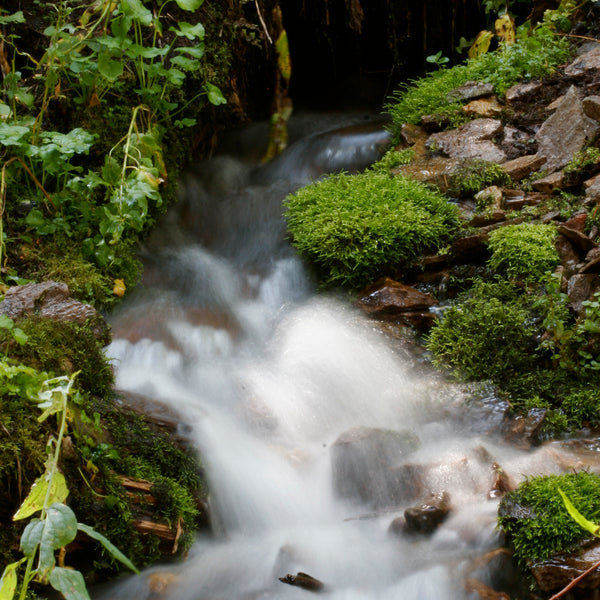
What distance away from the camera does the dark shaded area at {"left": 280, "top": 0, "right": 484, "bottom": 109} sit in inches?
315

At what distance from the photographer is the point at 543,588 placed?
2641 millimetres

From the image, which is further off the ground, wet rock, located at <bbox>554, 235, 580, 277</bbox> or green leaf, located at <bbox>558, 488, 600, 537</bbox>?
green leaf, located at <bbox>558, 488, 600, 537</bbox>

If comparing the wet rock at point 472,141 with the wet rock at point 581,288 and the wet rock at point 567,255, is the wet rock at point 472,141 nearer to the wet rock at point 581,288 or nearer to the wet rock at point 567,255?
the wet rock at point 567,255

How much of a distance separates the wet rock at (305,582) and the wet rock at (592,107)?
421 cm

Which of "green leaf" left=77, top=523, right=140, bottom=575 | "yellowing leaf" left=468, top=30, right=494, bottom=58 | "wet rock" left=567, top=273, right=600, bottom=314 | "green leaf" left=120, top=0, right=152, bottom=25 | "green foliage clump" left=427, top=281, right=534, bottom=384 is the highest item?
"green leaf" left=120, top=0, right=152, bottom=25

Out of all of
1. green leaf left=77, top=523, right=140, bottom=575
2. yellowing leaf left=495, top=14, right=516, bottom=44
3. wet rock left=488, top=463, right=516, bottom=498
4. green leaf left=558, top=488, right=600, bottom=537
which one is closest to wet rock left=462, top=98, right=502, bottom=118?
yellowing leaf left=495, top=14, right=516, bottom=44

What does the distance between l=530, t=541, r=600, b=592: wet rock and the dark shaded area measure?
21.5 ft

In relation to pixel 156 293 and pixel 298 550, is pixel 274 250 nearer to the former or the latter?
pixel 156 293

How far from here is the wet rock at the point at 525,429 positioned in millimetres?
3652

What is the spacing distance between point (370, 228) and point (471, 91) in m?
2.41

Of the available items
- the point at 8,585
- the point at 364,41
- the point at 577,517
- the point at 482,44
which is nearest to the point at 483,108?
the point at 482,44

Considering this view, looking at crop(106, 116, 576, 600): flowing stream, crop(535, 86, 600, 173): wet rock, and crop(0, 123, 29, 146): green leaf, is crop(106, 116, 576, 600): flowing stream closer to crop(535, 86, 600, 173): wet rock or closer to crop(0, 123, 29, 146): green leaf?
crop(0, 123, 29, 146): green leaf

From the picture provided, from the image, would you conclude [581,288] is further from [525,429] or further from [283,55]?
[283,55]

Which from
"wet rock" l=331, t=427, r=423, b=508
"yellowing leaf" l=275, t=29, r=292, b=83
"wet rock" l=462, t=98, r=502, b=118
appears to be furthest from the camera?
"yellowing leaf" l=275, t=29, r=292, b=83
